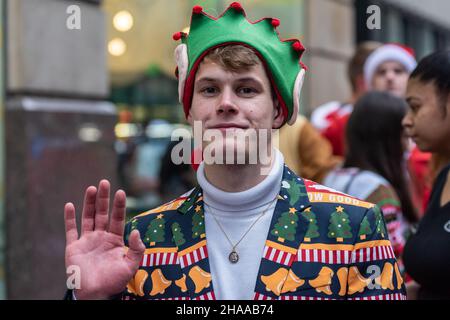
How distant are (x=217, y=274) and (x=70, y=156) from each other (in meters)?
3.87

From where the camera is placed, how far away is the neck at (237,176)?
2406 millimetres

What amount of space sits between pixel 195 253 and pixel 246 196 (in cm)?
26

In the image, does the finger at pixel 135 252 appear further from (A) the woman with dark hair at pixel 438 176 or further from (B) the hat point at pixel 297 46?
(A) the woman with dark hair at pixel 438 176

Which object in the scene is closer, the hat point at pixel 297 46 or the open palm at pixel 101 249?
the open palm at pixel 101 249

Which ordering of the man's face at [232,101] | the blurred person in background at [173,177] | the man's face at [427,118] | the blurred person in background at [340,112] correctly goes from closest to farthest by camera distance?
the man's face at [232,101] → the man's face at [427,118] → the blurred person in background at [340,112] → the blurred person in background at [173,177]

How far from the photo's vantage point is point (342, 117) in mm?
5707

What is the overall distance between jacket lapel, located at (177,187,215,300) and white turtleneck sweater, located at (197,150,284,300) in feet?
0.08

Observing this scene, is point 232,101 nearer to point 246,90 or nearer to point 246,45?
point 246,90

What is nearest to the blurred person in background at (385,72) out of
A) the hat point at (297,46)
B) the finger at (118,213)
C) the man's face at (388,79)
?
the man's face at (388,79)

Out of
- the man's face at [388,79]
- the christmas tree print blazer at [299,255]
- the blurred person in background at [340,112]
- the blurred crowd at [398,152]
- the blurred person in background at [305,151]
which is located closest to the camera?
the christmas tree print blazer at [299,255]

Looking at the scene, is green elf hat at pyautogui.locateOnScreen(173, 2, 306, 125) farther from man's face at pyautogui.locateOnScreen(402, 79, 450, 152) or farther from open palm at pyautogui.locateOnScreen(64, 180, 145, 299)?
man's face at pyautogui.locateOnScreen(402, 79, 450, 152)

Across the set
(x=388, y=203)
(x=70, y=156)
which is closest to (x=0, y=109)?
(x=70, y=156)

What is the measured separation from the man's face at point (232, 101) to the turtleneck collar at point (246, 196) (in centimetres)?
12
